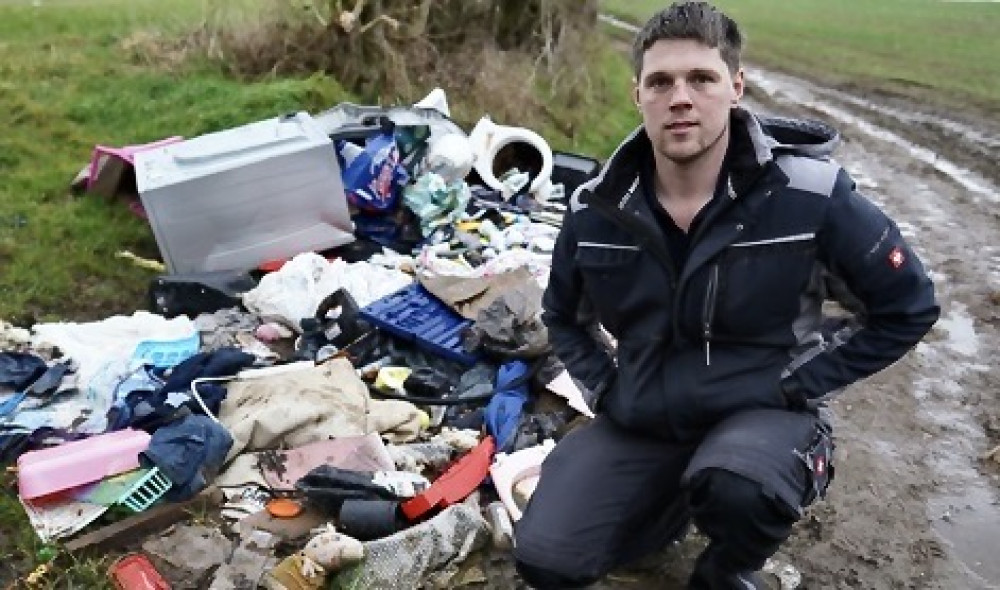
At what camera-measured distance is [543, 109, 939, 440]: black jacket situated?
2865 mm

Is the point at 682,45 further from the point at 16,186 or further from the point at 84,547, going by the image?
the point at 16,186

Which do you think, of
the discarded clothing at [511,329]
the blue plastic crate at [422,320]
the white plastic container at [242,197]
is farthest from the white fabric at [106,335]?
the discarded clothing at [511,329]

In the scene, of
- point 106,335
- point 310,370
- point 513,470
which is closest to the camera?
point 513,470

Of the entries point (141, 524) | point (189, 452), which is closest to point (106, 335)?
point (189, 452)

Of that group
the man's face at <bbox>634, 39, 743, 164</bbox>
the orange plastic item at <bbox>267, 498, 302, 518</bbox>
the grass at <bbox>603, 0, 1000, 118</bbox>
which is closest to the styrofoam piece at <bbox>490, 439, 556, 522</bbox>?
the orange plastic item at <bbox>267, 498, 302, 518</bbox>

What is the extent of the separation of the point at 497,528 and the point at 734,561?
98 centimetres

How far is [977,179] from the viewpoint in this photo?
32.0ft

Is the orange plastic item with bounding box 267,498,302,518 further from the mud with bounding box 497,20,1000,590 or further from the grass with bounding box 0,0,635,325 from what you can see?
the grass with bounding box 0,0,635,325

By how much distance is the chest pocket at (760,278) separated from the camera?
9.45ft

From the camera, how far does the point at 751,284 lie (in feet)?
9.52

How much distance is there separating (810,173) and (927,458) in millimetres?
2116

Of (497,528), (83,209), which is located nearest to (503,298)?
(497,528)

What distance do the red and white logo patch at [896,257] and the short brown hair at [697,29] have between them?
2.28 ft

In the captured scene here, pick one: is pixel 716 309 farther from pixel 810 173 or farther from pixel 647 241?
pixel 810 173
